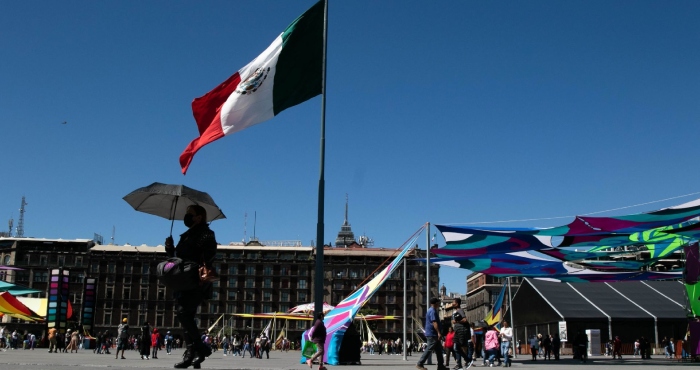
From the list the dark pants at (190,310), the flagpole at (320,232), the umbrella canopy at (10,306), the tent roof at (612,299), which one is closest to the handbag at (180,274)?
the dark pants at (190,310)

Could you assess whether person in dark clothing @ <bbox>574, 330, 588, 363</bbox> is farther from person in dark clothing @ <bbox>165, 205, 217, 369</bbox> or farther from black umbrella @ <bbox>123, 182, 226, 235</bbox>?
person in dark clothing @ <bbox>165, 205, 217, 369</bbox>

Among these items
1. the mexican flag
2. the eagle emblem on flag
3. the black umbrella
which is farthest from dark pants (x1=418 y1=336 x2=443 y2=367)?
the eagle emblem on flag

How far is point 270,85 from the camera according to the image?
14.0m

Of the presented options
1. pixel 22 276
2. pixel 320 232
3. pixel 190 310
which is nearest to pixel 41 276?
pixel 22 276

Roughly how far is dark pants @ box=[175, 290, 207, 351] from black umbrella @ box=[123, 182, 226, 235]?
1.41 m

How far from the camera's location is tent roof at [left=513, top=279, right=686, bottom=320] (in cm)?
3972

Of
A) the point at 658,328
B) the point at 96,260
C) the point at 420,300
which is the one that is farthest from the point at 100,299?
the point at 658,328

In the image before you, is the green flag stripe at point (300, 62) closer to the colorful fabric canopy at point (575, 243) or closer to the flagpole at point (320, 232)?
the flagpole at point (320, 232)

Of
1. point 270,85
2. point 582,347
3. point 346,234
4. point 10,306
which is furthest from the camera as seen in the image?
point 346,234

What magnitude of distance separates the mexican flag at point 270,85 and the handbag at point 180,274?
17.6 ft

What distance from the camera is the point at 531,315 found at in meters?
44.4

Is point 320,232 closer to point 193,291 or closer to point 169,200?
point 169,200

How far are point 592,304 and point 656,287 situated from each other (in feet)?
20.8

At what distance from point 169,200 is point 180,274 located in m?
2.67
